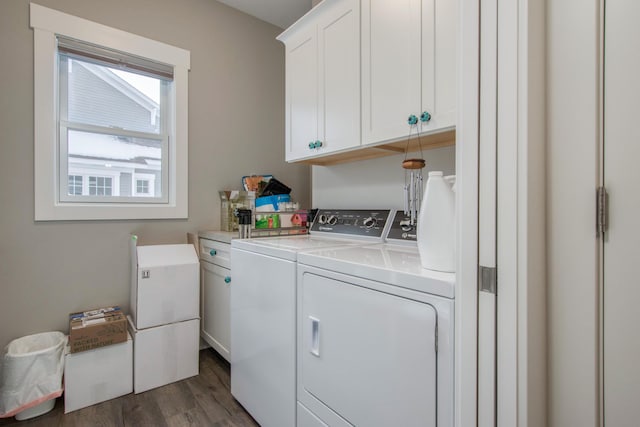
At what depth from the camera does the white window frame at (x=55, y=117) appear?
1846mm

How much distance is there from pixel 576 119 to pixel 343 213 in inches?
55.3

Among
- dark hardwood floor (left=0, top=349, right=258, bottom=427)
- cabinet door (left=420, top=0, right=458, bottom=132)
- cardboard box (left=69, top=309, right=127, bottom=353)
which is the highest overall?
cabinet door (left=420, top=0, right=458, bottom=132)

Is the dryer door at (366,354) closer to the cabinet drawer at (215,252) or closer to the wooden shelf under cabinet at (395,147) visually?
the wooden shelf under cabinet at (395,147)

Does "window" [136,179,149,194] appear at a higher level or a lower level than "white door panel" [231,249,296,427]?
higher

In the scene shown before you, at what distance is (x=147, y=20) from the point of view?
Result: 222 centimetres

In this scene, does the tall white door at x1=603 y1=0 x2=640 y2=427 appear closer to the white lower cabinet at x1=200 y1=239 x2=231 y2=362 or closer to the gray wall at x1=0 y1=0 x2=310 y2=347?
the white lower cabinet at x1=200 y1=239 x2=231 y2=362

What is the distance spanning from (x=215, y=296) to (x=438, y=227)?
1766mm

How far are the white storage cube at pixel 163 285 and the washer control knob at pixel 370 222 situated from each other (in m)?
1.17

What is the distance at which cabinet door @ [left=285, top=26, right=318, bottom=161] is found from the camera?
6.11 feet

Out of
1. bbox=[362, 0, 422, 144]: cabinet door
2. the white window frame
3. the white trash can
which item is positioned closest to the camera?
bbox=[362, 0, 422, 144]: cabinet door

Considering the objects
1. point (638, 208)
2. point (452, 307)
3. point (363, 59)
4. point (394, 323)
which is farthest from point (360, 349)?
point (363, 59)

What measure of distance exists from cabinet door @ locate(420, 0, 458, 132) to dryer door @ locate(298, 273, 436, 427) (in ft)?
2.51

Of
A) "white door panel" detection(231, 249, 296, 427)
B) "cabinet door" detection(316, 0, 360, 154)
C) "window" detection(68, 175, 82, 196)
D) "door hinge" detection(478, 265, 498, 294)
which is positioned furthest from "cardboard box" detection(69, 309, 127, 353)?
"door hinge" detection(478, 265, 498, 294)

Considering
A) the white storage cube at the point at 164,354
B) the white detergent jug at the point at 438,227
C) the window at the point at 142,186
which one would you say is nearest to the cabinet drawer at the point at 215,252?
the white storage cube at the point at 164,354
